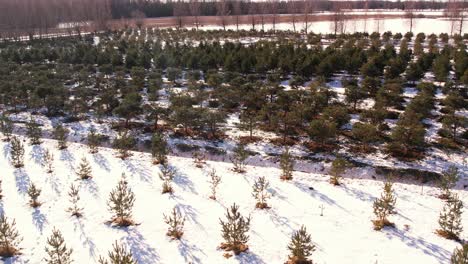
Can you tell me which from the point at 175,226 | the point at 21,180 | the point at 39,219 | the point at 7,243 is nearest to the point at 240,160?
the point at 175,226

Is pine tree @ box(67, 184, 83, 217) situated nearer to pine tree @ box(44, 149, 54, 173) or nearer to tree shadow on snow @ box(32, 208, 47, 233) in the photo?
tree shadow on snow @ box(32, 208, 47, 233)

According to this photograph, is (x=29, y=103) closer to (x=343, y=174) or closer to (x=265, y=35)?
(x=343, y=174)

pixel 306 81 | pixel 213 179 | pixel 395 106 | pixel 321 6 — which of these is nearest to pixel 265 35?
pixel 306 81

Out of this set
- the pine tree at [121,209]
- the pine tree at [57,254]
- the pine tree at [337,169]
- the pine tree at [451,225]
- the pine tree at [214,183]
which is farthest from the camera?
the pine tree at [337,169]

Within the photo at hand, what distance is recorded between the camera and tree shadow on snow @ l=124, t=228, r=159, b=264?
8.59m

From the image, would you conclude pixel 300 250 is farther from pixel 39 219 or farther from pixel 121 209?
pixel 39 219

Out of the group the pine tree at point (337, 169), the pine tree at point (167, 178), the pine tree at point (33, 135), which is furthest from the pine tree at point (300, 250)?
the pine tree at point (33, 135)

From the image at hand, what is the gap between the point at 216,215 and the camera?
409 inches

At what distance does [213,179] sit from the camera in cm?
1130

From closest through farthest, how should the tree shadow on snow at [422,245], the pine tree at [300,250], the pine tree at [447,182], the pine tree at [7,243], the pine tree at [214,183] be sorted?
1. the pine tree at [300,250]
2. the tree shadow on snow at [422,245]
3. the pine tree at [7,243]
4. the pine tree at [447,182]
5. the pine tree at [214,183]

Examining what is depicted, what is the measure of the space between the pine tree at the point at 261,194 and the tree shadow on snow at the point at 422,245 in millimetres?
3255

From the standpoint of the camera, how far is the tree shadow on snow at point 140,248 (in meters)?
8.59

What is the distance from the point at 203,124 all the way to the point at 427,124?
966cm

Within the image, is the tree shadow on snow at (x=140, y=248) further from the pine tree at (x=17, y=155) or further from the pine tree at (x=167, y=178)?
the pine tree at (x=17, y=155)
